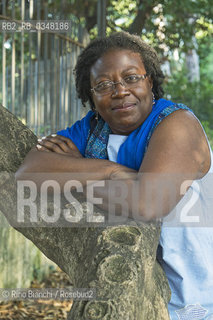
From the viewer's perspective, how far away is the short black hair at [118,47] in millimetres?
2390

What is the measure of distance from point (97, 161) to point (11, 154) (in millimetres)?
411

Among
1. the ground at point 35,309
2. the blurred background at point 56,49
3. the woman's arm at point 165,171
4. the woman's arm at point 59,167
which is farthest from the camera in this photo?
the ground at point 35,309

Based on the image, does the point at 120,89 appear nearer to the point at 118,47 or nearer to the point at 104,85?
the point at 104,85

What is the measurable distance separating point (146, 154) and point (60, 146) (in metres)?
0.60

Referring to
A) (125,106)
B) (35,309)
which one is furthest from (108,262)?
(35,309)

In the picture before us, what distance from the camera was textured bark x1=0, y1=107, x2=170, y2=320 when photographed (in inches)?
58.4

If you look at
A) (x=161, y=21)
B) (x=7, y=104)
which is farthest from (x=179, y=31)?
(x=7, y=104)

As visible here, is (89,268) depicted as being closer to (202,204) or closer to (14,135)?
(202,204)

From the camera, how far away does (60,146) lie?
2.51 m

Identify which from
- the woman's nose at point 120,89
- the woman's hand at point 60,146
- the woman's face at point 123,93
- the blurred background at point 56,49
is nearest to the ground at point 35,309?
the blurred background at point 56,49

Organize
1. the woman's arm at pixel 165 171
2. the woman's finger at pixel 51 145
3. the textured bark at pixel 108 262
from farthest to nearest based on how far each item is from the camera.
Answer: the woman's finger at pixel 51 145
the woman's arm at pixel 165 171
the textured bark at pixel 108 262

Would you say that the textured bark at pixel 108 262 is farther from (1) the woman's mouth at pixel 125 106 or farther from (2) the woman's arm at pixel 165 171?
(1) the woman's mouth at pixel 125 106

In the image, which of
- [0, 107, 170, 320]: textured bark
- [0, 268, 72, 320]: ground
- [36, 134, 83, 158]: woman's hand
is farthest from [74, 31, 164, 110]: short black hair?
[0, 268, 72, 320]: ground

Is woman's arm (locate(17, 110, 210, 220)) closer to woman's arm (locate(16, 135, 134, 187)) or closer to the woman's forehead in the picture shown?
woman's arm (locate(16, 135, 134, 187))
